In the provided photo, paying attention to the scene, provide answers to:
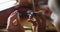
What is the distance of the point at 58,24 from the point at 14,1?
0.74 m

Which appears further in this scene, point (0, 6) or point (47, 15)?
point (0, 6)

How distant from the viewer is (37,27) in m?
0.67

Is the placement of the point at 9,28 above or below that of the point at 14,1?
below

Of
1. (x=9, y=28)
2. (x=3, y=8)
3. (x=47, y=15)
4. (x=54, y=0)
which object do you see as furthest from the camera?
(x=3, y=8)

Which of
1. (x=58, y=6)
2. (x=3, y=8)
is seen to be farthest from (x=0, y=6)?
(x=58, y=6)

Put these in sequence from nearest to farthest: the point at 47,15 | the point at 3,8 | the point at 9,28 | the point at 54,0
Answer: the point at 54,0 < the point at 9,28 < the point at 47,15 < the point at 3,8

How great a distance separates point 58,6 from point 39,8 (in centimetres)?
55

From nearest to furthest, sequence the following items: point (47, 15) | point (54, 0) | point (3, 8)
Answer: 1. point (54, 0)
2. point (47, 15)
3. point (3, 8)

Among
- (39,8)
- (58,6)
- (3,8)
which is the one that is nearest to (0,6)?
(3,8)

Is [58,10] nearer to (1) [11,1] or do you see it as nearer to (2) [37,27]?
(2) [37,27]

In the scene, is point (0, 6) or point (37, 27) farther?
point (0, 6)

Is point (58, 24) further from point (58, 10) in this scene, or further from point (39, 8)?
point (39, 8)

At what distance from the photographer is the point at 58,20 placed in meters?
0.23

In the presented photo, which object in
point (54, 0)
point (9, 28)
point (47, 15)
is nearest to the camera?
point (54, 0)
